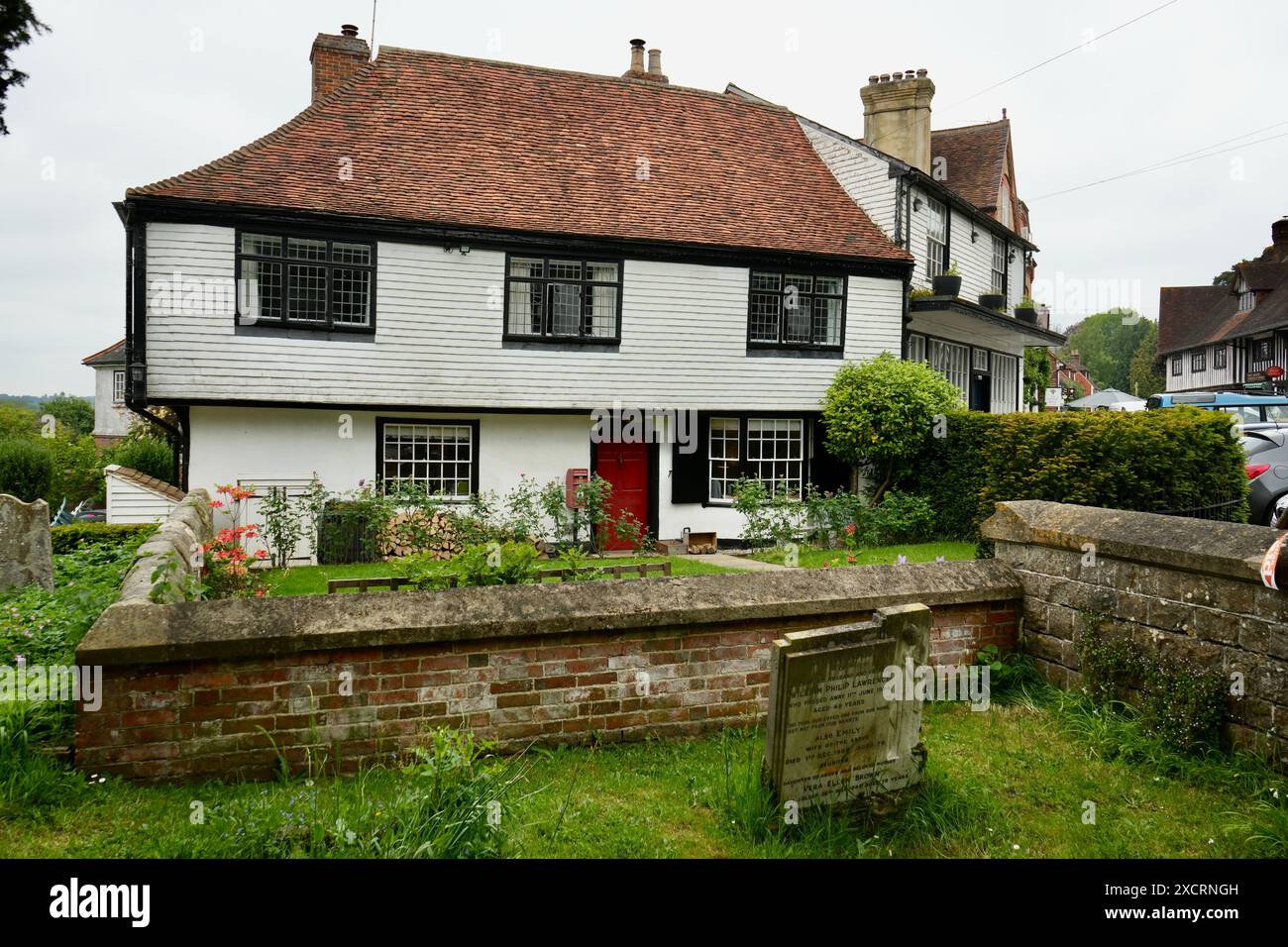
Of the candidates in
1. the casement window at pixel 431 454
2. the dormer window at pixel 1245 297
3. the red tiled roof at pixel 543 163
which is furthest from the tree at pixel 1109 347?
the casement window at pixel 431 454

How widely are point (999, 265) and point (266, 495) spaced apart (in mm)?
20236

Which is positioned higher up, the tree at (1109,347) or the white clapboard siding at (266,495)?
the tree at (1109,347)

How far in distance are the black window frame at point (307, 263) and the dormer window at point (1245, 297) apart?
48570 mm

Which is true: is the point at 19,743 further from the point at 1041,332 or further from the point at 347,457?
the point at 1041,332

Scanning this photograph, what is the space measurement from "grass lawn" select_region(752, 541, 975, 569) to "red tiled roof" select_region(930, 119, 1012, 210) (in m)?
14.1

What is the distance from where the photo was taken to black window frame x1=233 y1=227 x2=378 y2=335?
1429 cm

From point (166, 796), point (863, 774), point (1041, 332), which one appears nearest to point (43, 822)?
point (166, 796)

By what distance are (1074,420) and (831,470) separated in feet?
19.9

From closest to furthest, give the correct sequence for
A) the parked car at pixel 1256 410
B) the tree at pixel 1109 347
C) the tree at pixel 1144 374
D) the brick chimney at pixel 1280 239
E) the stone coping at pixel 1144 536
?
the stone coping at pixel 1144 536 < the parked car at pixel 1256 410 < the brick chimney at pixel 1280 239 < the tree at pixel 1144 374 < the tree at pixel 1109 347

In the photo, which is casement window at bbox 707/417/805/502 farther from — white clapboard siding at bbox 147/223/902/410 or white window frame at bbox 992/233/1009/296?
white window frame at bbox 992/233/1009/296

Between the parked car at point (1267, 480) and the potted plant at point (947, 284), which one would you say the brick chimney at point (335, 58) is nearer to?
the potted plant at point (947, 284)

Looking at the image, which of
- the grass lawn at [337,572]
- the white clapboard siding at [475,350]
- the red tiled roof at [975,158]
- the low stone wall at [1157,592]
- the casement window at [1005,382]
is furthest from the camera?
the casement window at [1005,382]

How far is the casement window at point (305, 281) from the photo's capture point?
567 inches
